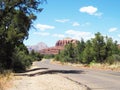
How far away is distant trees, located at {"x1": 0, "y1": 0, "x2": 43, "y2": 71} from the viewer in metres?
36.0

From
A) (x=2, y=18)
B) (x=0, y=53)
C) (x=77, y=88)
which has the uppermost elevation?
(x=2, y=18)

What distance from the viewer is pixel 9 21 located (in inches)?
1601

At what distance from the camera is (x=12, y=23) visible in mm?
41375

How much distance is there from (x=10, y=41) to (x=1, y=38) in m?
1.33

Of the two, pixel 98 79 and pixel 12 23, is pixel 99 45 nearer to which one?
pixel 12 23

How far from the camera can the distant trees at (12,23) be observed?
118 ft

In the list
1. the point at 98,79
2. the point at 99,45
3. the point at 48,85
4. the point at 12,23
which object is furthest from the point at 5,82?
the point at 99,45

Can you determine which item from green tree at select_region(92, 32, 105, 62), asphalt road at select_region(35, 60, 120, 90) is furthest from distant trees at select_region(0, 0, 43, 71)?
green tree at select_region(92, 32, 105, 62)

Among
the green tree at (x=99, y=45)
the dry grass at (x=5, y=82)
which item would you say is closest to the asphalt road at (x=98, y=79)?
the dry grass at (x=5, y=82)

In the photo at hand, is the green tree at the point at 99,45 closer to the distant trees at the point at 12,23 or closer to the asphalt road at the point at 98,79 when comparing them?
the distant trees at the point at 12,23

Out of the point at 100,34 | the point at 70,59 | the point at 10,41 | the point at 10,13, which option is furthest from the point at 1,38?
the point at 70,59

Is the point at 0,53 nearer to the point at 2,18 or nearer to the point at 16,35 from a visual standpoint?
the point at 16,35

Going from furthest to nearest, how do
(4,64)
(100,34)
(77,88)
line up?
(100,34), (4,64), (77,88)

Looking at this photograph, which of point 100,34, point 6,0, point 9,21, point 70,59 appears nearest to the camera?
point 6,0
